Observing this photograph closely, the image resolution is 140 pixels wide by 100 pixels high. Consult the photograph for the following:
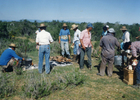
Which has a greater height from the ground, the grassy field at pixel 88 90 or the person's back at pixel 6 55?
the person's back at pixel 6 55

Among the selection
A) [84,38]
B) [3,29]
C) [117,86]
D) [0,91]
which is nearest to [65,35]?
[84,38]

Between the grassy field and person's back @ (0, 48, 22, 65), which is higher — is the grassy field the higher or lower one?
the lower one

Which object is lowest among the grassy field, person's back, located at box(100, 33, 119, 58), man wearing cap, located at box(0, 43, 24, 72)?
the grassy field

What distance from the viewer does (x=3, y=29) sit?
45.9 ft

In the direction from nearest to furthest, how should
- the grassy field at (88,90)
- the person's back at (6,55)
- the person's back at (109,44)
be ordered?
the grassy field at (88,90)
the person's back at (109,44)
the person's back at (6,55)

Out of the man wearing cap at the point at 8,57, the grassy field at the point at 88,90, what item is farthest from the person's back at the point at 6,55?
the grassy field at the point at 88,90

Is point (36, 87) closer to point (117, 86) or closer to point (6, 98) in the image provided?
point (6, 98)

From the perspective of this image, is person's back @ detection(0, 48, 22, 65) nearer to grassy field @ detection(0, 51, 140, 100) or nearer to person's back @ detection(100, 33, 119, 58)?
grassy field @ detection(0, 51, 140, 100)

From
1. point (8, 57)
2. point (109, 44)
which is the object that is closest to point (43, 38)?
point (8, 57)

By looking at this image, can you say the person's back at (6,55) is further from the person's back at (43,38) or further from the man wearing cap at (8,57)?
the person's back at (43,38)

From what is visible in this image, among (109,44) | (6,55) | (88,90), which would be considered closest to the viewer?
(88,90)

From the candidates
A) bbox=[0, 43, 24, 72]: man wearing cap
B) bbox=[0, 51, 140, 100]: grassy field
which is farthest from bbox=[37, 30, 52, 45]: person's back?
bbox=[0, 51, 140, 100]: grassy field

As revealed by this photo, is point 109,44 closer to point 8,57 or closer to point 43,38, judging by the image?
point 43,38

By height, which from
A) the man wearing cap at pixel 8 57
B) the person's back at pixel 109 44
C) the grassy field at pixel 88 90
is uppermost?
the person's back at pixel 109 44
